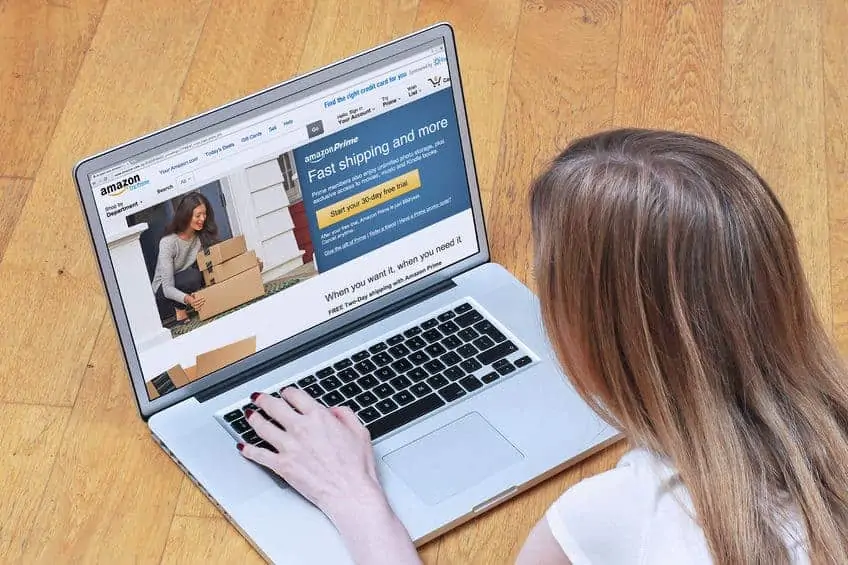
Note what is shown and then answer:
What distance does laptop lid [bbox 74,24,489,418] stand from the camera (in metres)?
1.14

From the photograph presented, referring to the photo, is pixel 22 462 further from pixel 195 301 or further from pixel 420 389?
pixel 420 389

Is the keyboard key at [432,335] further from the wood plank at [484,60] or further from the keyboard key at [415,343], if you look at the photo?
the wood plank at [484,60]

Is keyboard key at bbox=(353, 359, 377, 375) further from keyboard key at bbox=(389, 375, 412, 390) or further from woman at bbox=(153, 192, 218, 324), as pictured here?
woman at bbox=(153, 192, 218, 324)

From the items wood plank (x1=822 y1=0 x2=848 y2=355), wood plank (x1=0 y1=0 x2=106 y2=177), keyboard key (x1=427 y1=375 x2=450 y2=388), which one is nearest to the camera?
keyboard key (x1=427 y1=375 x2=450 y2=388)

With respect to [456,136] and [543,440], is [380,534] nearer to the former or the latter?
[543,440]

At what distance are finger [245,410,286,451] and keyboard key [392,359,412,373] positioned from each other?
5.2 inches

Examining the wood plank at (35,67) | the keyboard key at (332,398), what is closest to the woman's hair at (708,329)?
the keyboard key at (332,398)

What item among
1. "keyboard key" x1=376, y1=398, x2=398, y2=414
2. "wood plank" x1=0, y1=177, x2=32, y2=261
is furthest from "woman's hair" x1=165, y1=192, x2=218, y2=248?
"wood plank" x1=0, y1=177, x2=32, y2=261

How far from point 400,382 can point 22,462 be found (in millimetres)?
349

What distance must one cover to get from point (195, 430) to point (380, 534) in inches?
8.9

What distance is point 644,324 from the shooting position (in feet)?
2.81

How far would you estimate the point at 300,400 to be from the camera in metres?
1.17

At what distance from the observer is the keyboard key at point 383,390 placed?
120 cm

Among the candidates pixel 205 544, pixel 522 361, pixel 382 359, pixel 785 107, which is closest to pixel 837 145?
pixel 785 107
